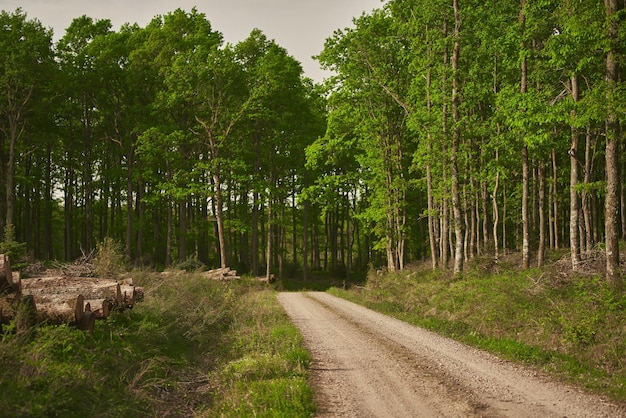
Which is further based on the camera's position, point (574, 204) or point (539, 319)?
point (574, 204)

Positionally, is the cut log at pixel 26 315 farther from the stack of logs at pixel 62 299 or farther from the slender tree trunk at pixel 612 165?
the slender tree trunk at pixel 612 165

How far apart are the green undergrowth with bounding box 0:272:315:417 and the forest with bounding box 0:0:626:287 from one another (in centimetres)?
1130

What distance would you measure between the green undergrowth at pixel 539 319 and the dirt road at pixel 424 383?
0.80 meters

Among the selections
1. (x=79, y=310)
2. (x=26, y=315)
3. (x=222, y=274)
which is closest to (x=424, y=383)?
(x=79, y=310)

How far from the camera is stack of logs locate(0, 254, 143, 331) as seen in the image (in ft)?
26.9

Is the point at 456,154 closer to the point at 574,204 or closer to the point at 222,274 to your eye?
the point at 574,204

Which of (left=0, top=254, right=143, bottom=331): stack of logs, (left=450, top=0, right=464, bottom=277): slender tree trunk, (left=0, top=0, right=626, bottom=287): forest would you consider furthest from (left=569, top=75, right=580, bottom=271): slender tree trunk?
(left=0, top=254, right=143, bottom=331): stack of logs

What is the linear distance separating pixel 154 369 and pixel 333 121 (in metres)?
22.5

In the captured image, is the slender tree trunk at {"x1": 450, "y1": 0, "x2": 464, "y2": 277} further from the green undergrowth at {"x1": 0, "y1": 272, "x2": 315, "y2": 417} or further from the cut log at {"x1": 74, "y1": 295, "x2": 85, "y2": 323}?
the cut log at {"x1": 74, "y1": 295, "x2": 85, "y2": 323}

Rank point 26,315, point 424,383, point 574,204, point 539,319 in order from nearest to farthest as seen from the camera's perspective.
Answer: point 26,315 < point 424,383 < point 539,319 < point 574,204

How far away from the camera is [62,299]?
938 cm

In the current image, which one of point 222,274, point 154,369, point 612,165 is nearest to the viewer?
point 154,369

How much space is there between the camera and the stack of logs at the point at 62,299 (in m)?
8.20

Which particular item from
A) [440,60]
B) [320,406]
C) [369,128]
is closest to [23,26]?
[369,128]
